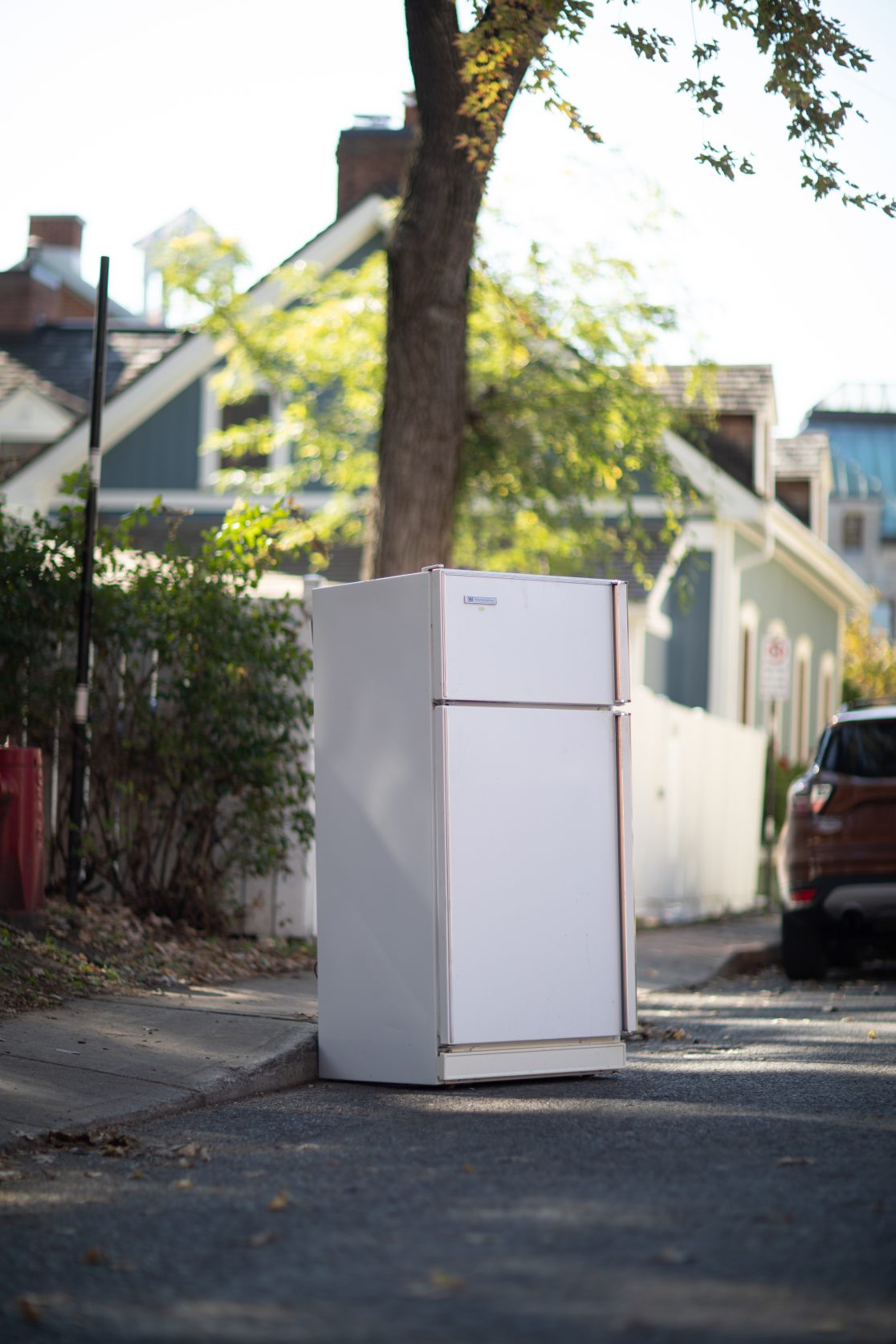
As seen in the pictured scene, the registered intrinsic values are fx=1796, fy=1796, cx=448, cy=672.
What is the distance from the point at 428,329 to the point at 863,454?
198 ft

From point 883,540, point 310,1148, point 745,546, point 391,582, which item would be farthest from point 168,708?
point 883,540

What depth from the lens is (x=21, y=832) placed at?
923cm

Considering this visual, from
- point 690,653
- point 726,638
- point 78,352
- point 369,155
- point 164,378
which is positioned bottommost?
point 690,653

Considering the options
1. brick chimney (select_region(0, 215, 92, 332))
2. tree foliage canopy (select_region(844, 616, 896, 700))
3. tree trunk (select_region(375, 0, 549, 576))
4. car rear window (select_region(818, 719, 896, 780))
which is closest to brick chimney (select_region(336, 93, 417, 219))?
brick chimney (select_region(0, 215, 92, 332))

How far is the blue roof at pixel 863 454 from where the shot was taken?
66562mm

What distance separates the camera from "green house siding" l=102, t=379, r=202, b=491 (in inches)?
1035

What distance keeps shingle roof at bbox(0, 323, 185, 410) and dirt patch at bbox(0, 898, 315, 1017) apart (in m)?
18.1

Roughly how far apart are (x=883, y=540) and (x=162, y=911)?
191 ft

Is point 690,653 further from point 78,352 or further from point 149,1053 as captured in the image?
point 149,1053

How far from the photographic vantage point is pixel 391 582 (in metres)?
7.12

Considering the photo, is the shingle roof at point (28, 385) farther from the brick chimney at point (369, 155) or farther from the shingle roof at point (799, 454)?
the shingle roof at point (799, 454)

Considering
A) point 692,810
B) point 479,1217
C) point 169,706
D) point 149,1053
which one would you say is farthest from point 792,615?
point 479,1217

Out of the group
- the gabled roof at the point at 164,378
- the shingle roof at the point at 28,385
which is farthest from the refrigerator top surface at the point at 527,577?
the shingle roof at the point at 28,385

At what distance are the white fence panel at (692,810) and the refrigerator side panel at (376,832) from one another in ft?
24.9
